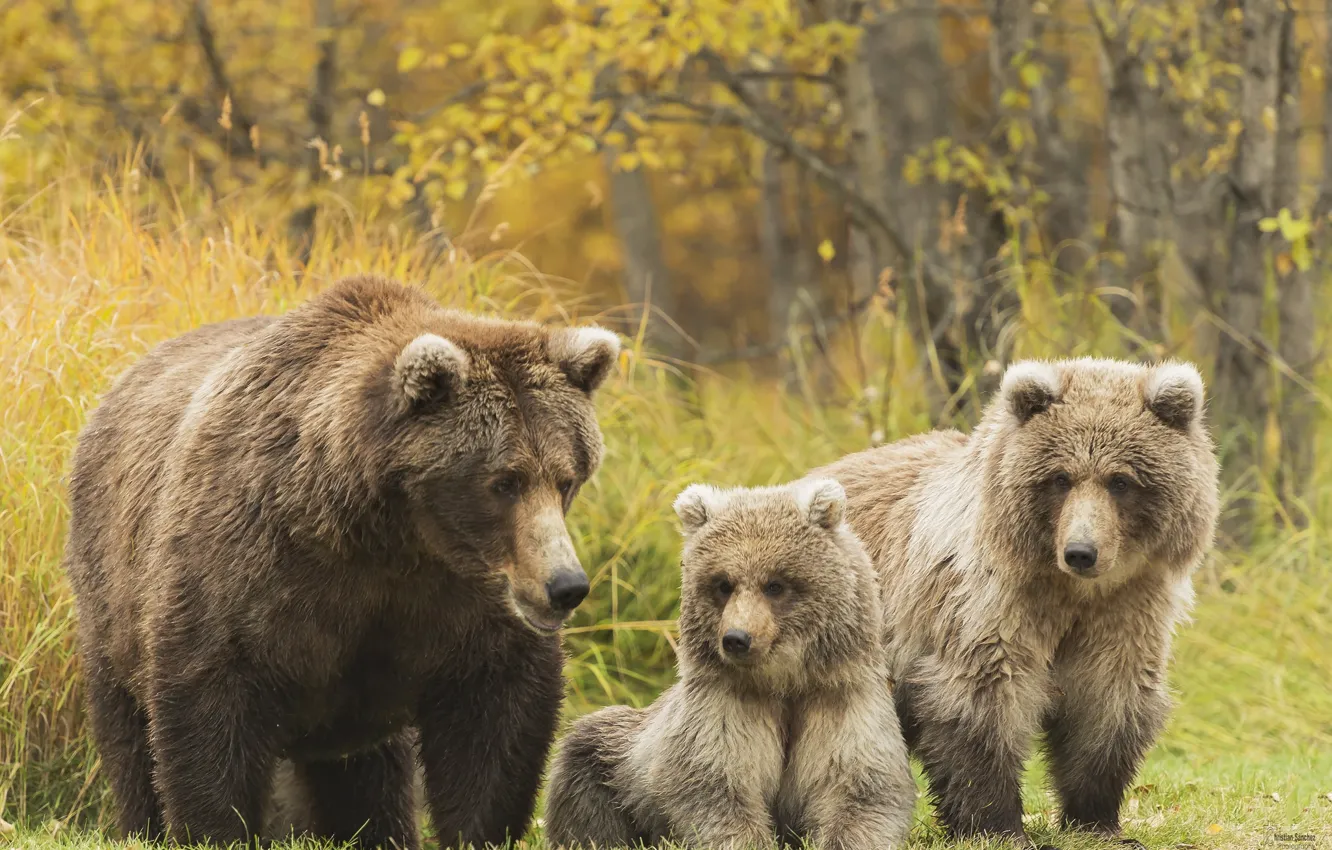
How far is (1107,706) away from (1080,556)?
2.40 ft

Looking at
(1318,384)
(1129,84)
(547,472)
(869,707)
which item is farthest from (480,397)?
(1318,384)

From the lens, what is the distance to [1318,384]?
10.9 meters

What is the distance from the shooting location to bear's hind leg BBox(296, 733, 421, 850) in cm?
667

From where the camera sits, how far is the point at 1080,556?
5.18 metres

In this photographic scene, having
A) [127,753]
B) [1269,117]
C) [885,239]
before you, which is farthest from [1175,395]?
[885,239]

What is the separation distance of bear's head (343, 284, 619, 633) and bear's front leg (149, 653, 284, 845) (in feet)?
2.57

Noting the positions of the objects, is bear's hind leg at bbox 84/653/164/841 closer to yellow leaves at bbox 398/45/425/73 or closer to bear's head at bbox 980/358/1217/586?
bear's head at bbox 980/358/1217/586

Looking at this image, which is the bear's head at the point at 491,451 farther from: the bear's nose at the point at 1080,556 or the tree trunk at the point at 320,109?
the tree trunk at the point at 320,109

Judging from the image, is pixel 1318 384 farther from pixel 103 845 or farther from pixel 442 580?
pixel 103 845

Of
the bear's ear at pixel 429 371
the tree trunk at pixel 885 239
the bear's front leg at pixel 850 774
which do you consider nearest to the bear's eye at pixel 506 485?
the bear's ear at pixel 429 371

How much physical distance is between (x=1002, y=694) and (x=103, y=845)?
3120 mm

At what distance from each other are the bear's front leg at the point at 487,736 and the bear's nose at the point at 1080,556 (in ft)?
5.81

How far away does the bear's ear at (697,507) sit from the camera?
5676 millimetres

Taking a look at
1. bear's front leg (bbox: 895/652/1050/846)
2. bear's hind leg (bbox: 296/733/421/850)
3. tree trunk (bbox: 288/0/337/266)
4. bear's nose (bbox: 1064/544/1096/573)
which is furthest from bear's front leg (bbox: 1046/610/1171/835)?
tree trunk (bbox: 288/0/337/266)
